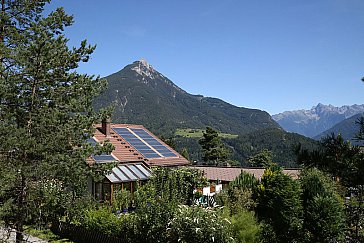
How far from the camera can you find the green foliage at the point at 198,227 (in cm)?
1116

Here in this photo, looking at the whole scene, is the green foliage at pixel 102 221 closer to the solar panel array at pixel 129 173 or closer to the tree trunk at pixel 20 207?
the tree trunk at pixel 20 207

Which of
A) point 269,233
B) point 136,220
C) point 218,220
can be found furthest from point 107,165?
point 269,233

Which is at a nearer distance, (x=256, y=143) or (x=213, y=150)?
(x=213, y=150)

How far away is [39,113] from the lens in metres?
11.2

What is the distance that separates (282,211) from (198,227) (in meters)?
3.04

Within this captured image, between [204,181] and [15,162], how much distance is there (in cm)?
1153

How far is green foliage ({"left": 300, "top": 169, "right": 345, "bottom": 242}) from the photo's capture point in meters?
11.5

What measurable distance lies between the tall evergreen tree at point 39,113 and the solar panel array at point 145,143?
13.4m

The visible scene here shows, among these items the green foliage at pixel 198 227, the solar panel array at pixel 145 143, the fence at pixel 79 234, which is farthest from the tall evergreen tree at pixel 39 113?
the solar panel array at pixel 145 143

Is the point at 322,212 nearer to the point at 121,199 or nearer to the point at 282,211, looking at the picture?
the point at 282,211

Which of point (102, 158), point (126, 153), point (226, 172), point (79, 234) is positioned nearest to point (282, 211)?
point (79, 234)

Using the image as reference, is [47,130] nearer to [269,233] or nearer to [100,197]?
[269,233]

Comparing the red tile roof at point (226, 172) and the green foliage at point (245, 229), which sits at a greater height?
the red tile roof at point (226, 172)

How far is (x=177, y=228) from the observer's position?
38.5 ft
